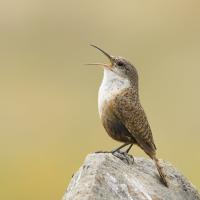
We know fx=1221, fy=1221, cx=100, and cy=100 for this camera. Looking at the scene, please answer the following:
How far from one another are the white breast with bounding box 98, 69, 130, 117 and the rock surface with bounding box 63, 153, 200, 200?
636mm

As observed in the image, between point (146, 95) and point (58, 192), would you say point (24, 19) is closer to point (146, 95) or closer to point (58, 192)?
point (146, 95)

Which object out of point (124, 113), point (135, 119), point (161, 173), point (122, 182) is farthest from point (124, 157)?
point (122, 182)

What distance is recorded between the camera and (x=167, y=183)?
35.7ft

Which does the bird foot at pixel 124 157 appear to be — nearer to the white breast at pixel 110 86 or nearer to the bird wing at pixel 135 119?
the bird wing at pixel 135 119

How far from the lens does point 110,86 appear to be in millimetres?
11562

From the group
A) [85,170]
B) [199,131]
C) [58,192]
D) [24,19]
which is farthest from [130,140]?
[24,19]

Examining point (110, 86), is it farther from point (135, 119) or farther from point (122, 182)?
point (122, 182)

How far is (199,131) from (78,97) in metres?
2.51

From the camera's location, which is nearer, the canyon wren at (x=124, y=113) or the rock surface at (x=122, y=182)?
the rock surface at (x=122, y=182)

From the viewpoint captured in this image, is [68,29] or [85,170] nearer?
[85,170]

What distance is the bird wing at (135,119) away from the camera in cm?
1119

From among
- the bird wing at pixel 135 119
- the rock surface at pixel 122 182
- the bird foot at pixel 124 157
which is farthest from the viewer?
the bird wing at pixel 135 119

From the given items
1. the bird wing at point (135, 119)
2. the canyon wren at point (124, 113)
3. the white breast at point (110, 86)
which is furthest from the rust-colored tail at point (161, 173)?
the white breast at point (110, 86)

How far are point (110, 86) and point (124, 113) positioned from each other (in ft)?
1.13
